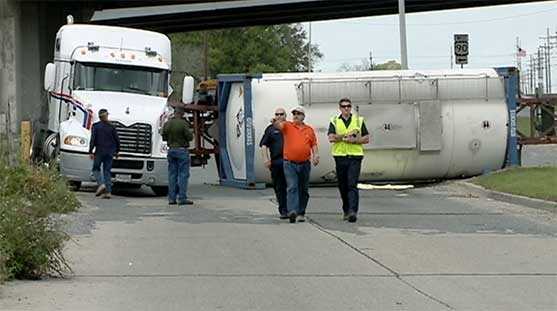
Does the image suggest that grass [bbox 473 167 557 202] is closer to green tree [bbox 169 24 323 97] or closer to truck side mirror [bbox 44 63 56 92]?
truck side mirror [bbox 44 63 56 92]

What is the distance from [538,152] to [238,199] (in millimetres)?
25303

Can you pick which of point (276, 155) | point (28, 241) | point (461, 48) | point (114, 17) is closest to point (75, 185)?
point (276, 155)

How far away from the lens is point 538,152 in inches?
1665

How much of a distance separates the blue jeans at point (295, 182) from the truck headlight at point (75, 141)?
6.74m

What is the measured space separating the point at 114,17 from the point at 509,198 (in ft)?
126

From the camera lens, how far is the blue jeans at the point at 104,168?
19.3 metres

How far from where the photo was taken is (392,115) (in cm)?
2270

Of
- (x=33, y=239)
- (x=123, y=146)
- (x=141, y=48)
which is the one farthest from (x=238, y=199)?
(x=33, y=239)

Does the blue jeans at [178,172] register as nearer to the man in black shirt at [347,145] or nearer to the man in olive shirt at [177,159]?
the man in olive shirt at [177,159]

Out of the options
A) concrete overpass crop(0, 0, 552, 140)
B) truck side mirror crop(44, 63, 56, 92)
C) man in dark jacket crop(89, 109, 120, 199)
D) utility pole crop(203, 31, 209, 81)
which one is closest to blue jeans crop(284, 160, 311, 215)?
man in dark jacket crop(89, 109, 120, 199)

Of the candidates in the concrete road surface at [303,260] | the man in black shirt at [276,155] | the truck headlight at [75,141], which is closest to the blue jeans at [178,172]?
the concrete road surface at [303,260]

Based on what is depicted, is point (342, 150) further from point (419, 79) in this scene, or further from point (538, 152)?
point (538, 152)

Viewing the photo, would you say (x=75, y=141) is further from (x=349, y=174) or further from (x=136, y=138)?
(x=349, y=174)

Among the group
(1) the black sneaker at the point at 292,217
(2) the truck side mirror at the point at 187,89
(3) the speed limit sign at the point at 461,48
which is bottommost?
(1) the black sneaker at the point at 292,217
